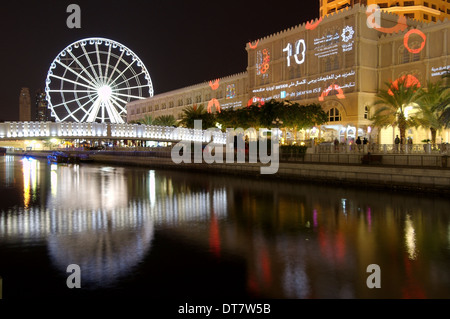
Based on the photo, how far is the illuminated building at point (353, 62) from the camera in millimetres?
42281

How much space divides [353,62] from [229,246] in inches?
1531

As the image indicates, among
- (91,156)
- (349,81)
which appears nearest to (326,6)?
(349,81)

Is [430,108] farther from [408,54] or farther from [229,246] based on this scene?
[229,246]

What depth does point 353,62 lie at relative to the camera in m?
46.2

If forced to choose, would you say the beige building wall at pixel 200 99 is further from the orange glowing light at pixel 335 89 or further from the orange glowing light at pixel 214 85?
the orange glowing light at pixel 335 89

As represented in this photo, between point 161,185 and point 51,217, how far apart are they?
13151 millimetres

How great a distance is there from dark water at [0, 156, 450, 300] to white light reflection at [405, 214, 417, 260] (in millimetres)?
34

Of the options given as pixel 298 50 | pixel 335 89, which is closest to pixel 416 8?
pixel 298 50

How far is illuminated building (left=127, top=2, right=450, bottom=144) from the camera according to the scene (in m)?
42.3

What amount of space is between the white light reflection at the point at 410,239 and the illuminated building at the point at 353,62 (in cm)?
2681

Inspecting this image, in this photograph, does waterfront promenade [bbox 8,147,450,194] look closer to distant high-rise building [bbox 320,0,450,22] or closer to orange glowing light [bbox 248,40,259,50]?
orange glowing light [bbox 248,40,259,50]
